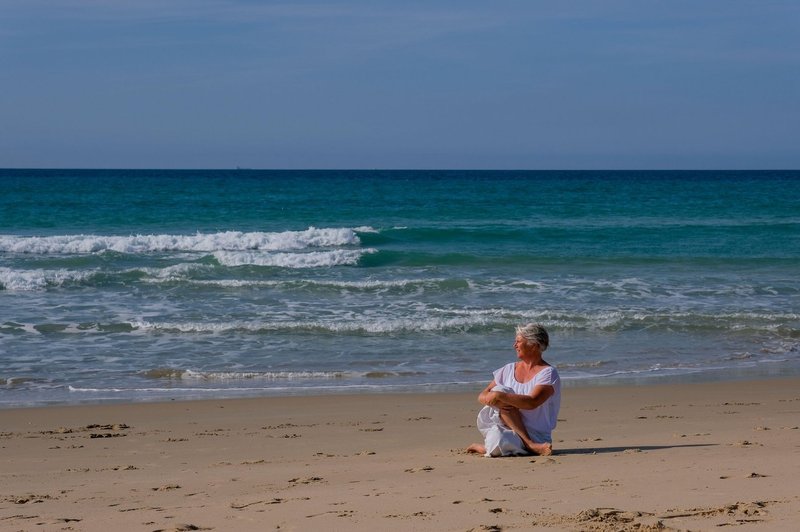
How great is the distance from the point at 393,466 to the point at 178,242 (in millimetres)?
19944

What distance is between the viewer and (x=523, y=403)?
592 centimetres

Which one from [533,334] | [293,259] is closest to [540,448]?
[533,334]

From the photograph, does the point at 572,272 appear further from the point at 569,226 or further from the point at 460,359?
the point at 569,226

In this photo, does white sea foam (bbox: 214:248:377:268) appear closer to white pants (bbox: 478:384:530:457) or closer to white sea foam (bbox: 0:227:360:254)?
white sea foam (bbox: 0:227:360:254)

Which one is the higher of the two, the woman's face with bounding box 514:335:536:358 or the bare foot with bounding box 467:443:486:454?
the woman's face with bounding box 514:335:536:358

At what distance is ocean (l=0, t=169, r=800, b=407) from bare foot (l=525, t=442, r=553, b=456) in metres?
3.46

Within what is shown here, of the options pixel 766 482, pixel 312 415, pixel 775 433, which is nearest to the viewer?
pixel 766 482

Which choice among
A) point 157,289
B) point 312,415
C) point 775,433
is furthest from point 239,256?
point 775,433

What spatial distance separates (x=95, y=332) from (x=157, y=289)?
161 inches

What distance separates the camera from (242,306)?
14.7 metres

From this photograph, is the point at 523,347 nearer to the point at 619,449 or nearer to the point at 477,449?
the point at 477,449

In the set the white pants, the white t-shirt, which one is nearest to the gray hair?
the white t-shirt

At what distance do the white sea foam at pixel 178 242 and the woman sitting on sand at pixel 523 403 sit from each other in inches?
745

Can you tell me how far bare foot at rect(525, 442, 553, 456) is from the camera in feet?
A: 19.4
